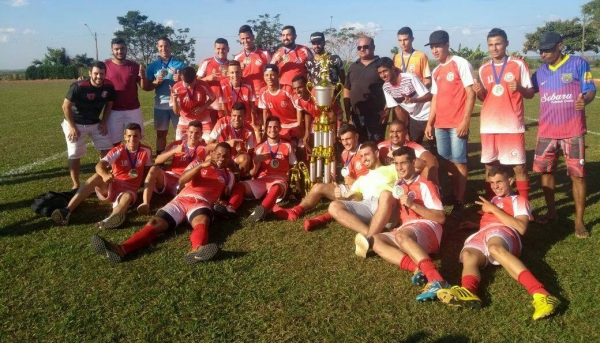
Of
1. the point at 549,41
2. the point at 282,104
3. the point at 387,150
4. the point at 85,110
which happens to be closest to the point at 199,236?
the point at 387,150

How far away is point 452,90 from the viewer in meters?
5.82

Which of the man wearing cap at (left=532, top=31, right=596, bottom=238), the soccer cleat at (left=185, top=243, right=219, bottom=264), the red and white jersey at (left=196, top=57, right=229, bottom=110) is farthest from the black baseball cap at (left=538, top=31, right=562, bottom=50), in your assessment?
the red and white jersey at (left=196, top=57, right=229, bottom=110)

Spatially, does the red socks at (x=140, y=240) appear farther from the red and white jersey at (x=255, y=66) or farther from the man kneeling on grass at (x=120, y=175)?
the red and white jersey at (x=255, y=66)

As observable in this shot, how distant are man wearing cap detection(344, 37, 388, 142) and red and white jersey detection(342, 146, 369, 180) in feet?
4.41

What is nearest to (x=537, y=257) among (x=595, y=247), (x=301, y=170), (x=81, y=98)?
(x=595, y=247)

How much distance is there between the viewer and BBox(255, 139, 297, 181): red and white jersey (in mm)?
6676

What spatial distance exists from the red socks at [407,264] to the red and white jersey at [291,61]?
4580mm

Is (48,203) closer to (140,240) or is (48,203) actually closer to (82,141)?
(82,141)

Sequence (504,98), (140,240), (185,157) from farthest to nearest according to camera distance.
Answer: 1. (185,157)
2. (504,98)
3. (140,240)

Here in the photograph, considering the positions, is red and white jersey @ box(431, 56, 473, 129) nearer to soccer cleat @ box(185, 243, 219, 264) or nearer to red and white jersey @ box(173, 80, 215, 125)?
soccer cleat @ box(185, 243, 219, 264)

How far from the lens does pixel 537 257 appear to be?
463 cm

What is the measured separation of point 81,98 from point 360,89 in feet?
13.2

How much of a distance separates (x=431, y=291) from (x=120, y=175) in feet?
13.7

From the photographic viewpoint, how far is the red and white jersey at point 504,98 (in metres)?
5.39
